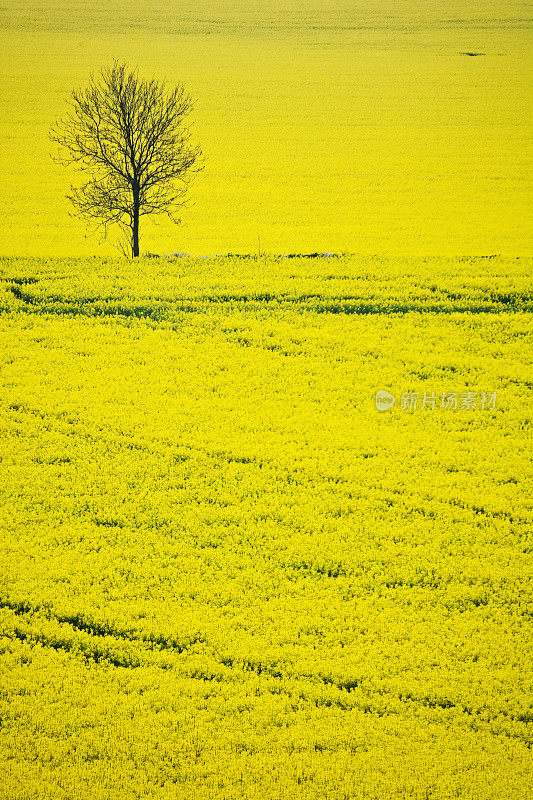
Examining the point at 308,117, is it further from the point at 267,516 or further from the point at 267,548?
the point at 267,548

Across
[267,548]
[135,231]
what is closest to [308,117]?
[135,231]

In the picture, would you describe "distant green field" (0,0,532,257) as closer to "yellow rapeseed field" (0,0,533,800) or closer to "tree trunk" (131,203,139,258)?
"yellow rapeseed field" (0,0,533,800)

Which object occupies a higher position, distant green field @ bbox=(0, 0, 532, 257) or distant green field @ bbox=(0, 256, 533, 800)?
distant green field @ bbox=(0, 0, 532, 257)

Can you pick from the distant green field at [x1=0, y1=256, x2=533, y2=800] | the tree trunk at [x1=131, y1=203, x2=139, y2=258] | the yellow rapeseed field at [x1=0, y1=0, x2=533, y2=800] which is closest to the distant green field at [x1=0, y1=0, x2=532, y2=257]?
the yellow rapeseed field at [x1=0, y1=0, x2=533, y2=800]

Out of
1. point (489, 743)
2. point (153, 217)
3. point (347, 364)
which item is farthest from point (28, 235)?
point (489, 743)

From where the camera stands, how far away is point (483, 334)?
14484mm

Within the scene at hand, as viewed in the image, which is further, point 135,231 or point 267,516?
point 135,231

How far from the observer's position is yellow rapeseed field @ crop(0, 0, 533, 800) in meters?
5.81

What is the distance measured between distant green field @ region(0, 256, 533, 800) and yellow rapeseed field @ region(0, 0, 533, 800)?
1.2 inches

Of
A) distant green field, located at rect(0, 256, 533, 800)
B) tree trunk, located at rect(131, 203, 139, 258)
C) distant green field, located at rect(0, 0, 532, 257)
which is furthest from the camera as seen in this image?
distant green field, located at rect(0, 0, 532, 257)

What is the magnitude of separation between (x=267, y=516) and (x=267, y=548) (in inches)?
30.1

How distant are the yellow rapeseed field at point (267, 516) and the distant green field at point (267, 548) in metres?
0.03

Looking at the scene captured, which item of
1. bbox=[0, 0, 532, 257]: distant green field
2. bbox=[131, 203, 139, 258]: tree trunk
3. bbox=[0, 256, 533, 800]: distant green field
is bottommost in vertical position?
bbox=[0, 256, 533, 800]: distant green field

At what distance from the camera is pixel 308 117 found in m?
43.4
